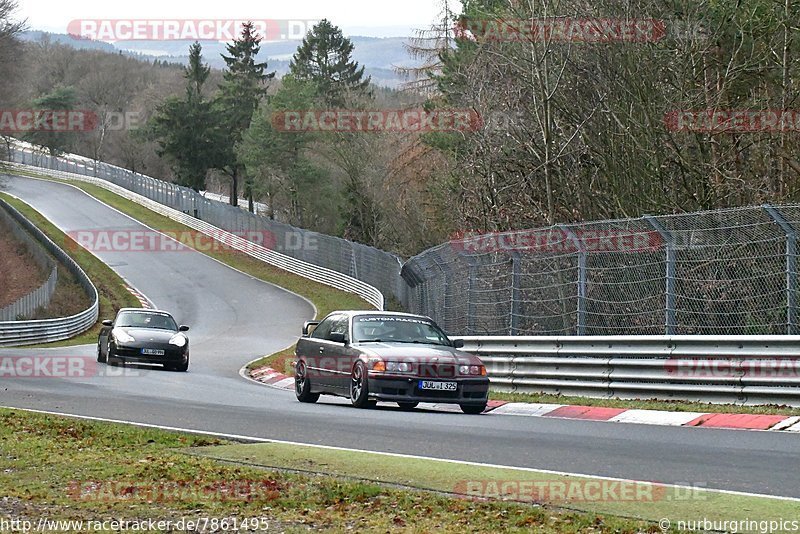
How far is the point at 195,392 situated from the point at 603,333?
6.54 meters

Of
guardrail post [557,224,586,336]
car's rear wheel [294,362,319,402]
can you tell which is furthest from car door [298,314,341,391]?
guardrail post [557,224,586,336]

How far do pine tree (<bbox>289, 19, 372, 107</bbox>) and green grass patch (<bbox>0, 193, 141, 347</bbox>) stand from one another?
38009 mm

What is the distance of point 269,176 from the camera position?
85125mm

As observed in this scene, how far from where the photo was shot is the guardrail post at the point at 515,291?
20156mm

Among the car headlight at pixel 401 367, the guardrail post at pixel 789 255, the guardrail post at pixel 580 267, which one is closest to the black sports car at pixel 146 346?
the guardrail post at pixel 580 267

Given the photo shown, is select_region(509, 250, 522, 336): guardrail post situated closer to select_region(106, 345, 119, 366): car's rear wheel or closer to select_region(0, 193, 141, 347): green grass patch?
select_region(106, 345, 119, 366): car's rear wheel

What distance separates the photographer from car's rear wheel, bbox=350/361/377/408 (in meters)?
16.6

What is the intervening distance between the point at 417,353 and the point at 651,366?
3136mm

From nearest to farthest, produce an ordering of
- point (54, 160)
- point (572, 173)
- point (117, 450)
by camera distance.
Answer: point (117, 450), point (572, 173), point (54, 160)

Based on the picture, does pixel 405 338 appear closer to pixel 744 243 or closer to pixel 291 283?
pixel 744 243

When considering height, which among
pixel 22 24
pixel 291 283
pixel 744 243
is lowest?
pixel 291 283

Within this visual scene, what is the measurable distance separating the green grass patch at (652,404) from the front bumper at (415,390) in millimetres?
1700

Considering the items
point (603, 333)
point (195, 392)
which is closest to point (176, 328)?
point (195, 392)

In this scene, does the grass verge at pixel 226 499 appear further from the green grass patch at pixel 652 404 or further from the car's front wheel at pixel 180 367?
the car's front wheel at pixel 180 367
